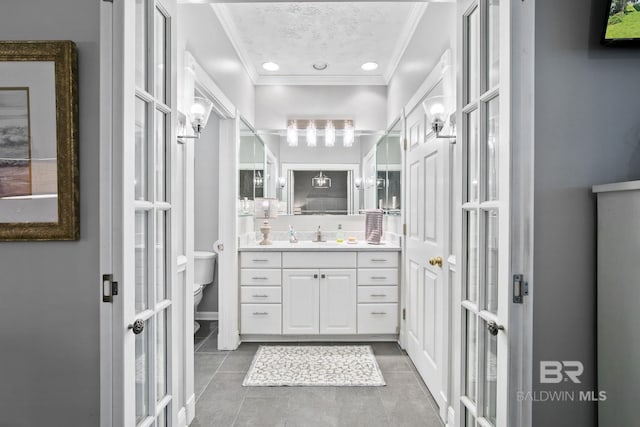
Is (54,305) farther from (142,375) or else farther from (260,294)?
(260,294)

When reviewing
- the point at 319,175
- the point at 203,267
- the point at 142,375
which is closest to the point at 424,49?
the point at 319,175

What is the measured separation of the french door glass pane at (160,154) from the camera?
1543 mm

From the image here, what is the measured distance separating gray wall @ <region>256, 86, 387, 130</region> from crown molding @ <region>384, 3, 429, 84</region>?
0.33 m

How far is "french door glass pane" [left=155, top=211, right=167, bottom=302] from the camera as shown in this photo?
5.03 feet

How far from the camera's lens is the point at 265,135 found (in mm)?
4148

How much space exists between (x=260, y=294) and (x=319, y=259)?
61 cm

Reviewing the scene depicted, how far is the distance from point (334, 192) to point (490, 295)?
2884 mm

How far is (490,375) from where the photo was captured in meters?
1.40

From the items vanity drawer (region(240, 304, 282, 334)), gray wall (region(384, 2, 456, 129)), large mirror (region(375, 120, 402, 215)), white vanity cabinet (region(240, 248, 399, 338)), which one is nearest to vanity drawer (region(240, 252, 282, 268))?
white vanity cabinet (region(240, 248, 399, 338))

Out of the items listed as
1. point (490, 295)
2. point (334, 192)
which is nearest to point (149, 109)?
point (490, 295)

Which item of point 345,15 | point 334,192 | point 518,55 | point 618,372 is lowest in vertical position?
point 618,372

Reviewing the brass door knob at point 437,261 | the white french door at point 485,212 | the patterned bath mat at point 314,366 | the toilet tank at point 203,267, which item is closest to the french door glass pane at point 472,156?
the white french door at point 485,212

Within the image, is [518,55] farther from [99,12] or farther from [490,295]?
[99,12]

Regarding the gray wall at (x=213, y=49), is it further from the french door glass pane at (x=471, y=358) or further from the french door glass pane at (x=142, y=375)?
the french door glass pane at (x=471, y=358)
